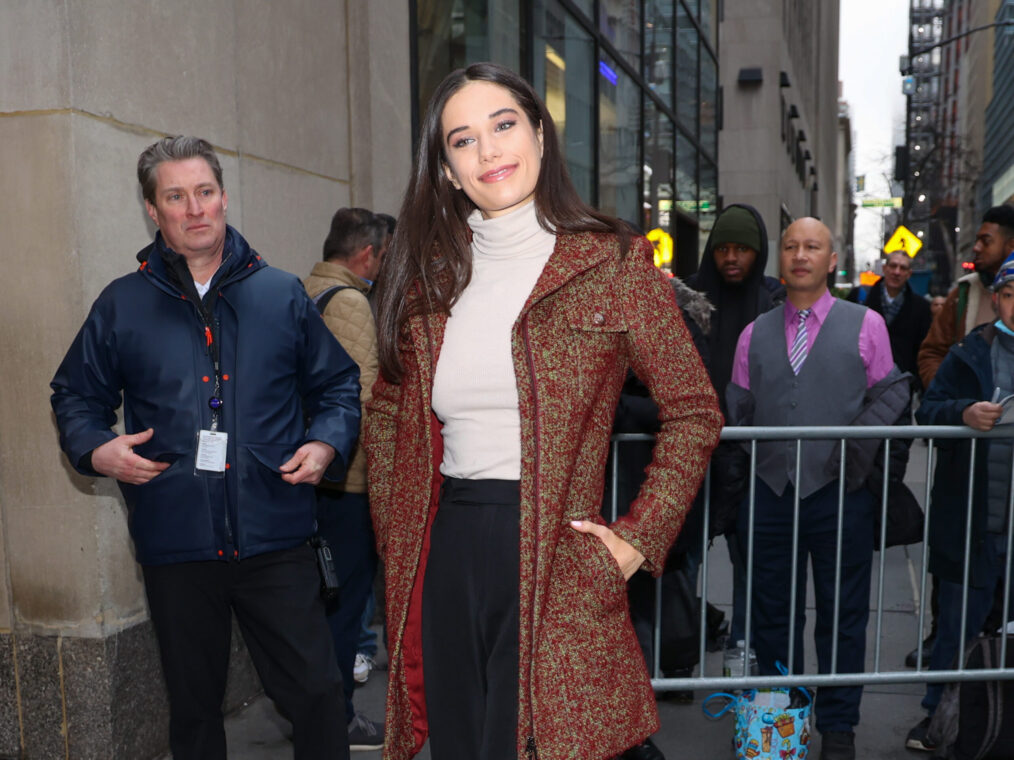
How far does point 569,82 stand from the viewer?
33.1ft

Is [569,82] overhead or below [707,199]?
below

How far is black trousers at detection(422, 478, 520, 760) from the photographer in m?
2.12

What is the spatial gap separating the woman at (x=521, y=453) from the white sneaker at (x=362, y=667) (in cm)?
271

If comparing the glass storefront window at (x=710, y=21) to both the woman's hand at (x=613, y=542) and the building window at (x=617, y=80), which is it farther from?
the woman's hand at (x=613, y=542)

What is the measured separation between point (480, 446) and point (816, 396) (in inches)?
93.3

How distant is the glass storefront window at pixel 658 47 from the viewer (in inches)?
581

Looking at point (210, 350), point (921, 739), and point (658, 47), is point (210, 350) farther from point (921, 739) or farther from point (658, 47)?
point (658, 47)

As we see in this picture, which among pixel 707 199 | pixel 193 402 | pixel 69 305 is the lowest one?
pixel 193 402

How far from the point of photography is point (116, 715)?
12.4 ft

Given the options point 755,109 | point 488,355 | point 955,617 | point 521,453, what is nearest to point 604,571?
point 521,453

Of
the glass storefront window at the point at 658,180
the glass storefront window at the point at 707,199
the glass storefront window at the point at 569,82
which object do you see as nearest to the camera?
the glass storefront window at the point at 569,82

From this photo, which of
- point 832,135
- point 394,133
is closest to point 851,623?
point 394,133

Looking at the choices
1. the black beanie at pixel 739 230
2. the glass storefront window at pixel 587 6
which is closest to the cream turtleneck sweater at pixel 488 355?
the black beanie at pixel 739 230

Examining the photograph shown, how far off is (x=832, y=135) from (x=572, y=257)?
254 ft
